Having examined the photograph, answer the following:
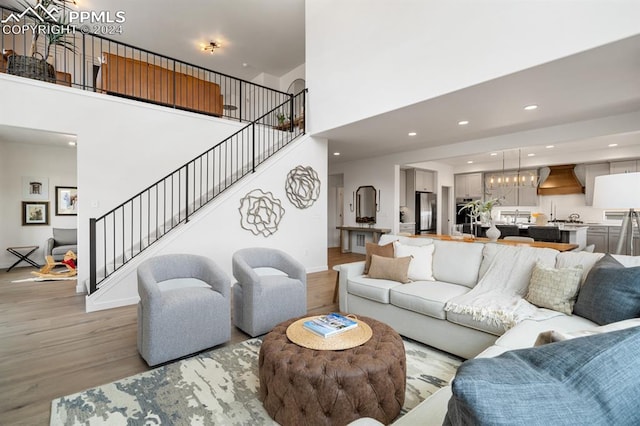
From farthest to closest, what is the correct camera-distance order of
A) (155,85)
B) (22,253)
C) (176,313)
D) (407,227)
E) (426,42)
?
(407,227) → (22,253) → (155,85) → (426,42) → (176,313)

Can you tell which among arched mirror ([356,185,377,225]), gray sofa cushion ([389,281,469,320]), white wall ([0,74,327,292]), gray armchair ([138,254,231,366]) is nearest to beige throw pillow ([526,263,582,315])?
gray sofa cushion ([389,281,469,320])

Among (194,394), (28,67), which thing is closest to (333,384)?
(194,394)

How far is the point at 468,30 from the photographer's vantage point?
3.59m

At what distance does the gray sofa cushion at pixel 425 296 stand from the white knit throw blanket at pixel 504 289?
0.30 feet

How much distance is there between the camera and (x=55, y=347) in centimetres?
284

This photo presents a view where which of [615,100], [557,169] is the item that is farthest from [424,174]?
[615,100]

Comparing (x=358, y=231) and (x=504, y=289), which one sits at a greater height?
(x=358, y=231)

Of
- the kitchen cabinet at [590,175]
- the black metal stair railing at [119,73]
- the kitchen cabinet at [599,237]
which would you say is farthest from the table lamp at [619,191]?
the kitchen cabinet at [590,175]

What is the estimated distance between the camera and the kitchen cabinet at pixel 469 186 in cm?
962

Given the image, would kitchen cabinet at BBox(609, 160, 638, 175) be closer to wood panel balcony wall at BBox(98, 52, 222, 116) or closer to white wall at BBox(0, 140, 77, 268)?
wood panel balcony wall at BBox(98, 52, 222, 116)

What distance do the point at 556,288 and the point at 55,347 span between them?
4421 millimetres

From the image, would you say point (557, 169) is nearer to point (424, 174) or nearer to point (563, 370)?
point (424, 174)

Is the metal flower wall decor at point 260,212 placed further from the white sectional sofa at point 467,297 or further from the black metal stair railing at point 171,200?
the white sectional sofa at point 467,297

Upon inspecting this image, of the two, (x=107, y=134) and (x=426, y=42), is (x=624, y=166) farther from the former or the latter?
(x=107, y=134)
